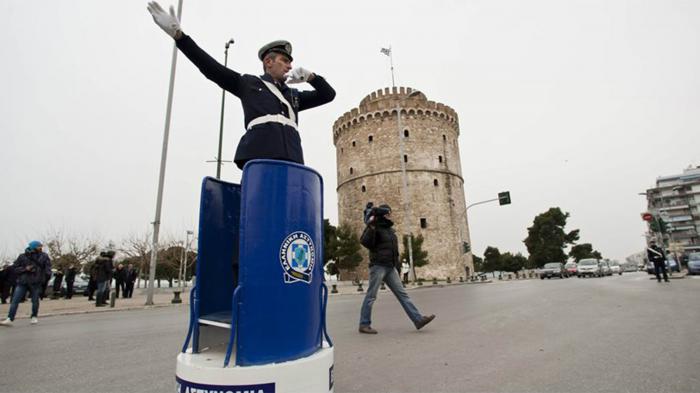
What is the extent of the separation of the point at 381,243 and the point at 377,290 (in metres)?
0.74

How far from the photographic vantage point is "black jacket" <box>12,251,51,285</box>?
24.5 feet

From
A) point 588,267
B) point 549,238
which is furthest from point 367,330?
point 549,238

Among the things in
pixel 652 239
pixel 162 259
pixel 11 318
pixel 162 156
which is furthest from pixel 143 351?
pixel 162 259

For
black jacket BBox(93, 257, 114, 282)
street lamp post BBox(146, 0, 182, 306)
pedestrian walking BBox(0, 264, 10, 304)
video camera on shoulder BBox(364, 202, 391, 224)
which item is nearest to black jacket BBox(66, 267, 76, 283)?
pedestrian walking BBox(0, 264, 10, 304)

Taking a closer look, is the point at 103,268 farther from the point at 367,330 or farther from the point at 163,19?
the point at 163,19

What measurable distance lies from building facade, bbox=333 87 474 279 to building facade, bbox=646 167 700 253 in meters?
66.4

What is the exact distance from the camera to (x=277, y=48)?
7.56ft

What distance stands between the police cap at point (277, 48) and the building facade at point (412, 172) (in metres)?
33.9

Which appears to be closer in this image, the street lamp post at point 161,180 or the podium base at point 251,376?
the podium base at point 251,376

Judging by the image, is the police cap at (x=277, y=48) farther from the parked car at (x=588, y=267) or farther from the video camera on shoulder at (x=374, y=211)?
the parked car at (x=588, y=267)

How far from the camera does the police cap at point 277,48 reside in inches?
90.4

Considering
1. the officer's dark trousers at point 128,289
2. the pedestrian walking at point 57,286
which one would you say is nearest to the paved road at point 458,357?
the officer's dark trousers at point 128,289

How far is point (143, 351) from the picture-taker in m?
3.86

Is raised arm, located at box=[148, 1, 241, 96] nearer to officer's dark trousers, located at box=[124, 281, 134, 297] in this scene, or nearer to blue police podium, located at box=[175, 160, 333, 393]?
blue police podium, located at box=[175, 160, 333, 393]
